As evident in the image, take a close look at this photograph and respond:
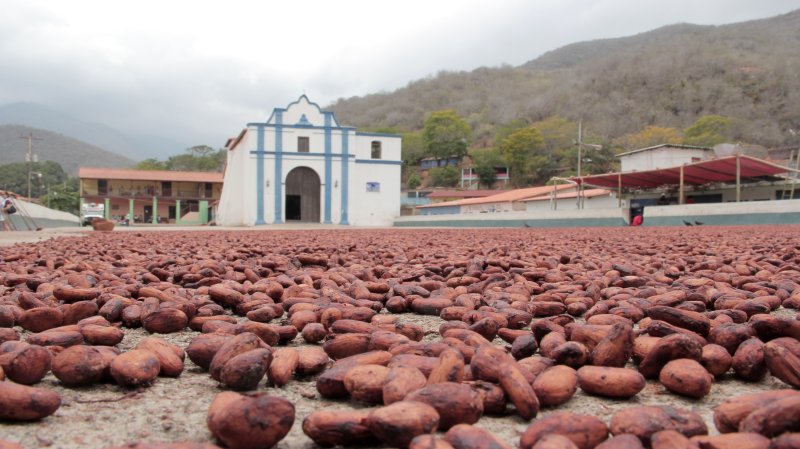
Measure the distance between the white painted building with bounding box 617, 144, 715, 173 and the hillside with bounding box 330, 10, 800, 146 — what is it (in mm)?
27007

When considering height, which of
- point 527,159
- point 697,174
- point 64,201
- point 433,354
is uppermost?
point 527,159

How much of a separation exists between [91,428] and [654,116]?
74.1 metres

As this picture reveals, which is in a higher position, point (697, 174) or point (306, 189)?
point (697, 174)

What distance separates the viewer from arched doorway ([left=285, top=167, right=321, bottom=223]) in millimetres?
29000

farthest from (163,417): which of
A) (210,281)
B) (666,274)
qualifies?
(666,274)

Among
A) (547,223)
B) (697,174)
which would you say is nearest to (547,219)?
(547,223)

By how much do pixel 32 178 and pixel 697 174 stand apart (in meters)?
67.3

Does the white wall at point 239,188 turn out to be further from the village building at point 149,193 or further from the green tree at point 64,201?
the green tree at point 64,201

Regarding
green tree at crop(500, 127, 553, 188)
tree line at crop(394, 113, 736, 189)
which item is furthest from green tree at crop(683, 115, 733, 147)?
green tree at crop(500, 127, 553, 188)

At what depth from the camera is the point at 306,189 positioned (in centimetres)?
2914

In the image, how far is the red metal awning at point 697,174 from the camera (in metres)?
19.8

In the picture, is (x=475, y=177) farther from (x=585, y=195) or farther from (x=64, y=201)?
(x=64, y=201)

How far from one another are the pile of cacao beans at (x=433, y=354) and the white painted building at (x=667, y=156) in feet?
97.7

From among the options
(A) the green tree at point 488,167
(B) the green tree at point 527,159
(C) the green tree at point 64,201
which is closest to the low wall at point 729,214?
(B) the green tree at point 527,159
